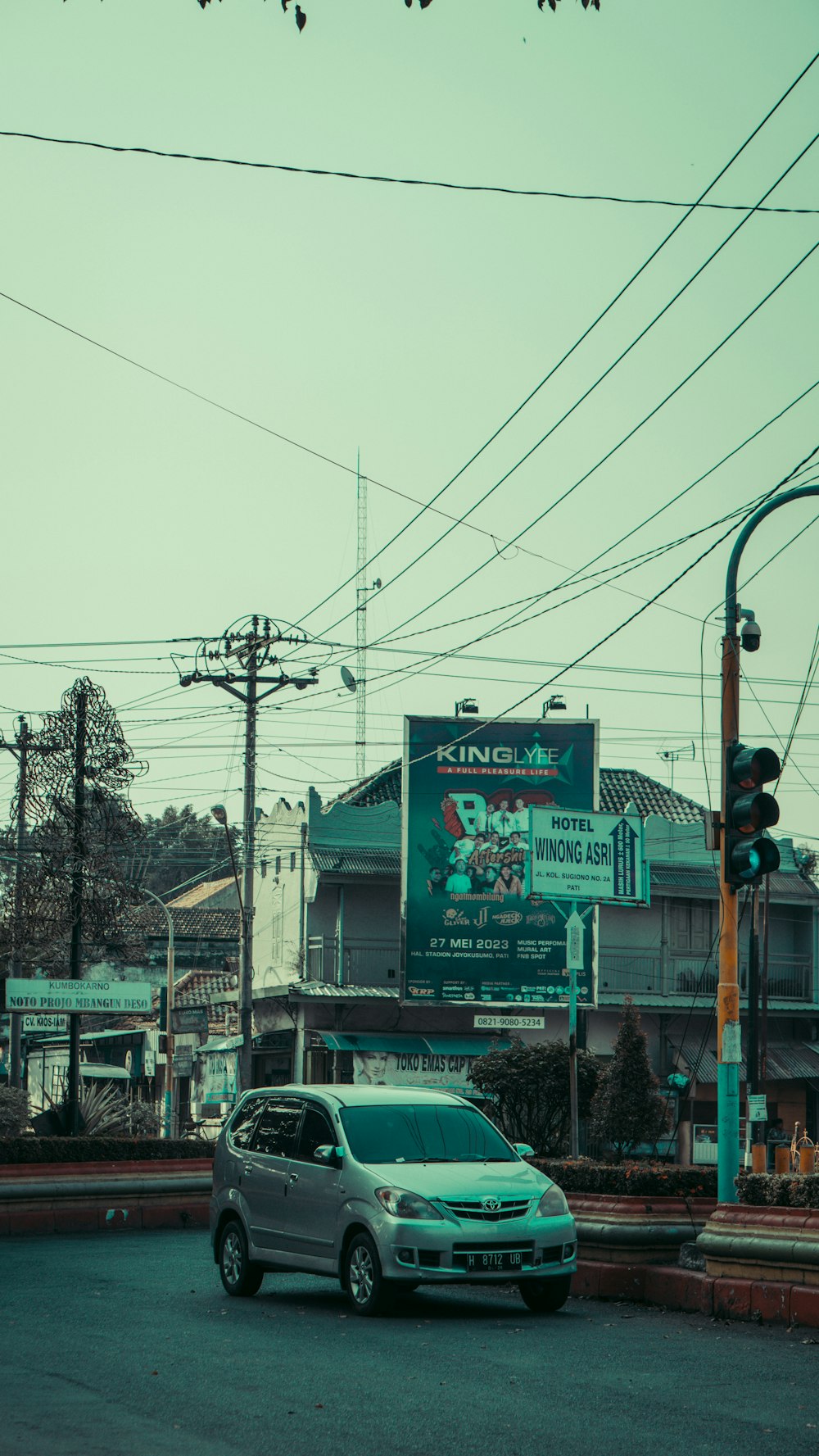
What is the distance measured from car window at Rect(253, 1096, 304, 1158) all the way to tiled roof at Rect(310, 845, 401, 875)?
29336 mm

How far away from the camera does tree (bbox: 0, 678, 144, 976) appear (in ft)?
86.8

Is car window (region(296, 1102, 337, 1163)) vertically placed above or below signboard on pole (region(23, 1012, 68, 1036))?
above

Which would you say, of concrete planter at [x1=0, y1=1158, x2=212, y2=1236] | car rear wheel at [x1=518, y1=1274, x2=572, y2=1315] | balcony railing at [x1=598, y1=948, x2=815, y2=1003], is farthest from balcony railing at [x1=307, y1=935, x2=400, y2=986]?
car rear wheel at [x1=518, y1=1274, x2=572, y2=1315]

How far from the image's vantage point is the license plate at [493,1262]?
12.4 metres

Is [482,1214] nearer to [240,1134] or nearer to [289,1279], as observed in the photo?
[240,1134]

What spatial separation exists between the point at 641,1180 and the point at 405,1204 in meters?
2.92

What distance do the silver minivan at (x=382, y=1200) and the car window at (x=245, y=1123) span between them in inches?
0.7

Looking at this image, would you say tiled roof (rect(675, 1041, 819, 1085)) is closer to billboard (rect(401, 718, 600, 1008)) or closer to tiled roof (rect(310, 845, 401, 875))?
billboard (rect(401, 718, 600, 1008))

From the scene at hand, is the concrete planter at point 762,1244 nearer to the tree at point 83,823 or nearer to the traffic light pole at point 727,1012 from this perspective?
the traffic light pole at point 727,1012

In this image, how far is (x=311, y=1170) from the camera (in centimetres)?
1357

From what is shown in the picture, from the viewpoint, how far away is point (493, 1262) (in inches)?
489

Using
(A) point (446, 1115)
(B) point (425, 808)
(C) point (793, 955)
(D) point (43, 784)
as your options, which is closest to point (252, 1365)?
(A) point (446, 1115)

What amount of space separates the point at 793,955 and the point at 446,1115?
37.7 metres

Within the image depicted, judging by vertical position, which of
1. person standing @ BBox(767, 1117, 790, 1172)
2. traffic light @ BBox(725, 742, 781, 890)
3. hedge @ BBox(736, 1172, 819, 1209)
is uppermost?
traffic light @ BBox(725, 742, 781, 890)
